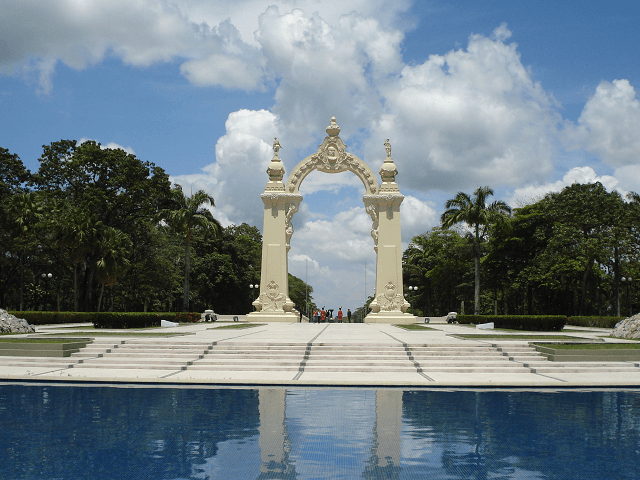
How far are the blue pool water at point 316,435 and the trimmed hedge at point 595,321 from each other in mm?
28239

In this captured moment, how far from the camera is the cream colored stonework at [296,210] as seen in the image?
33000 mm

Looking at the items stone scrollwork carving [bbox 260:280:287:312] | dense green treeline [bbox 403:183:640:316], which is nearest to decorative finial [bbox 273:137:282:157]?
stone scrollwork carving [bbox 260:280:287:312]

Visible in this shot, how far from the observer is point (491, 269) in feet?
167

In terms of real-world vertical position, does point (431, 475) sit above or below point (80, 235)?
below

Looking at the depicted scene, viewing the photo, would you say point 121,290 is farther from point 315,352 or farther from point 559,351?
point 559,351

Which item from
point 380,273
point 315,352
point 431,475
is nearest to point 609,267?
point 380,273

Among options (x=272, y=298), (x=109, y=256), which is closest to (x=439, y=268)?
(x=272, y=298)

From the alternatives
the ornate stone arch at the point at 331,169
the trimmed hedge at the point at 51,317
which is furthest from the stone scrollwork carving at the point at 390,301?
the trimmed hedge at the point at 51,317

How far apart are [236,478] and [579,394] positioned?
318 inches

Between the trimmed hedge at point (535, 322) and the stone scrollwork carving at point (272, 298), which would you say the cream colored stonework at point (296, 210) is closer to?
the stone scrollwork carving at point (272, 298)

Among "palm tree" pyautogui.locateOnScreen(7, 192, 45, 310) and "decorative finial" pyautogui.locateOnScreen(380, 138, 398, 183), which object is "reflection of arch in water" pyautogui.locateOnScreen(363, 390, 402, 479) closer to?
"decorative finial" pyautogui.locateOnScreen(380, 138, 398, 183)

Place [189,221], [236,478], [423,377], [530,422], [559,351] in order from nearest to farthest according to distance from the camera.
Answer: [236,478] < [530,422] < [423,377] < [559,351] < [189,221]

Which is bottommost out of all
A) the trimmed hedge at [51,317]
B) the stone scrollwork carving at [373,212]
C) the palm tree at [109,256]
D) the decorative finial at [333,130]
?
the trimmed hedge at [51,317]

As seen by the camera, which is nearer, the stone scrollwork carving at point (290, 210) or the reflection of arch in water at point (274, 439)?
the reflection of arch in water at point (274, 439)
